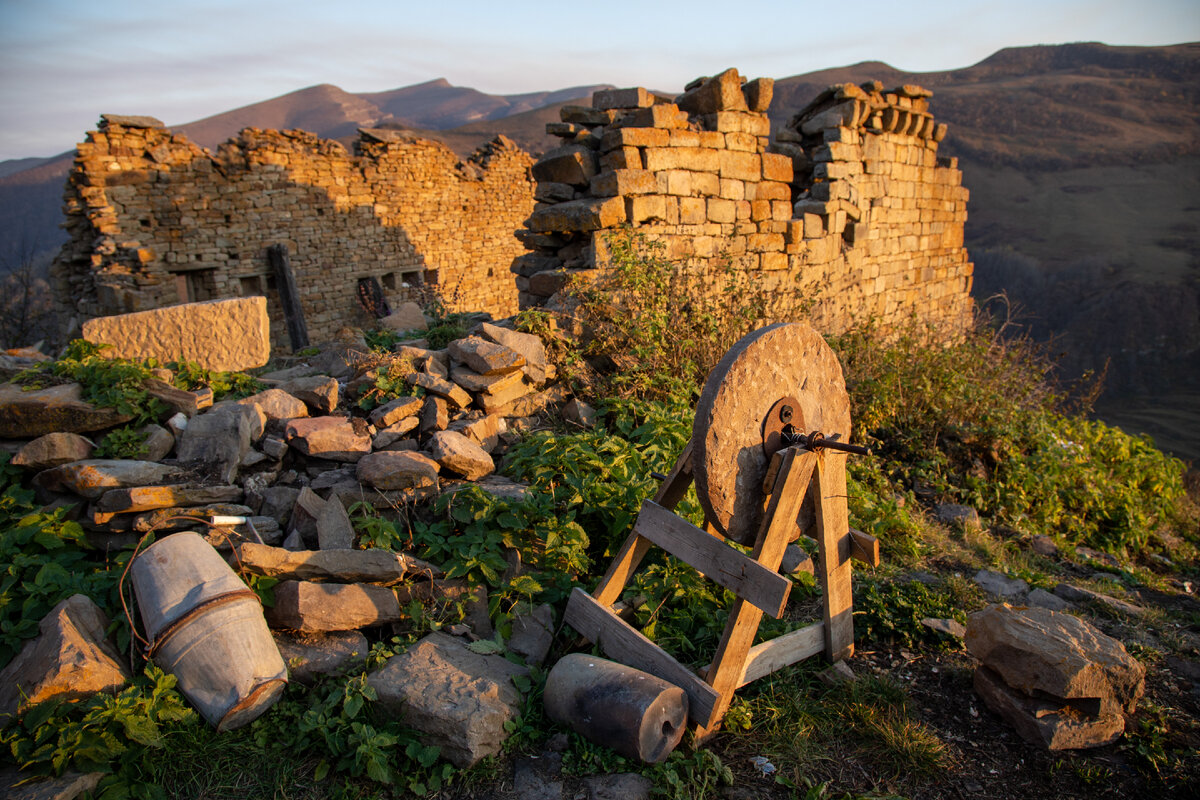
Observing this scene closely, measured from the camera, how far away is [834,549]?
2.68 metres

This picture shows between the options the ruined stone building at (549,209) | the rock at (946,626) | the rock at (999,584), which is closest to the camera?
the rock at (946,626)

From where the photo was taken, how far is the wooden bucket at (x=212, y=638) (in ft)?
7.36

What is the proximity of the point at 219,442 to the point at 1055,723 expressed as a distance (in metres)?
3.98

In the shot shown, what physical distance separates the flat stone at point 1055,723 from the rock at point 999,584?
3.71 feet

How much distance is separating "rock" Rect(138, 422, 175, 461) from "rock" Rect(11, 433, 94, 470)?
0.28 meters

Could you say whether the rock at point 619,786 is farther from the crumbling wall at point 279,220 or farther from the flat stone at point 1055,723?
the crumbling wall at point 279,220

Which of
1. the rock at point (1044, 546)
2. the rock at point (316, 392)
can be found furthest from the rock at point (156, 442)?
the rock at point (1044, 546)

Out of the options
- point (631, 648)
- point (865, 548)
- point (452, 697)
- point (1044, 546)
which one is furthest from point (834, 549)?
point (1044, 546)

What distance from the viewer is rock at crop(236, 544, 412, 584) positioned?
2.66m

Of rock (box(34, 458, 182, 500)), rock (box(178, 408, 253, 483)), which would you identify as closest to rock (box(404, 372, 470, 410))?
rock (box(178, 408, 253, 483))

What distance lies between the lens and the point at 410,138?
11289mm

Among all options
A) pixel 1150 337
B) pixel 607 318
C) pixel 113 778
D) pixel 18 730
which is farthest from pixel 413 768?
pixel 1150 337

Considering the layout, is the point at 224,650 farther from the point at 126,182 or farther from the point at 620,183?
the point at 126,182

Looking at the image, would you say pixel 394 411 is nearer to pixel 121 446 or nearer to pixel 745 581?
pixel 121 446
